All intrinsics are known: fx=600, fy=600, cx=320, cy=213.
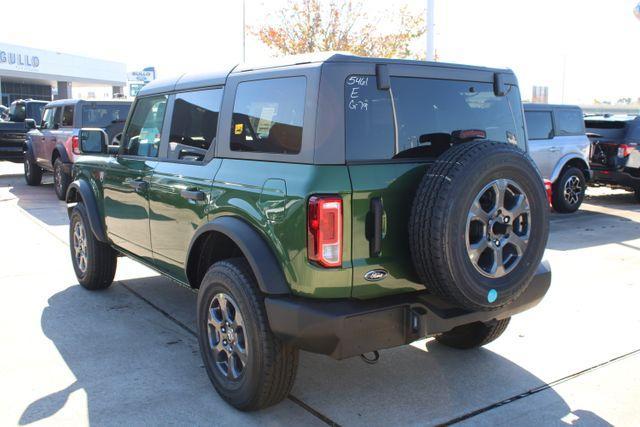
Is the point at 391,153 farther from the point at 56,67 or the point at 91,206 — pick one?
the point at 56,67

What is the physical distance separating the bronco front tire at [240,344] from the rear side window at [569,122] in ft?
29.0

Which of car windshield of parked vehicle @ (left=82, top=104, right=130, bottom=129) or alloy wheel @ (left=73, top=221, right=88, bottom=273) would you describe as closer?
alloy wheel @ (left=73, top=221, right=88, bottom=273)

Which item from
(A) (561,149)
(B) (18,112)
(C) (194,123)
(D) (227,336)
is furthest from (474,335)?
(B) (18,112)

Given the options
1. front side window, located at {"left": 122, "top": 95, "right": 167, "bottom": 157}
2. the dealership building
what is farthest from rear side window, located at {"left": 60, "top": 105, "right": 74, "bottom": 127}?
the dealership building

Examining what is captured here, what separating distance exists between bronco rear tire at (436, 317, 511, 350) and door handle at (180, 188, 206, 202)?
6.49ft

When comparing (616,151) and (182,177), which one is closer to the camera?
(182,177)

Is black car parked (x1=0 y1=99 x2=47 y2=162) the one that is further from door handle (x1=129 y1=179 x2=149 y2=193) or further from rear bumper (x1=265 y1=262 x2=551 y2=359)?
rear bumper (x1=265 y1=262 x2=551 y2=359)

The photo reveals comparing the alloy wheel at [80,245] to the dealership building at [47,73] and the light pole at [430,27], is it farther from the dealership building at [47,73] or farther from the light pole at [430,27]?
the dealership building at [47,73]

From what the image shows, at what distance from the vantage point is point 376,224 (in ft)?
9.73

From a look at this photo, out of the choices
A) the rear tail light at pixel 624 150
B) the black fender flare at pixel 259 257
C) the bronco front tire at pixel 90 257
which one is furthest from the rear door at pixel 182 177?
the rear tail light at pixel 624 150

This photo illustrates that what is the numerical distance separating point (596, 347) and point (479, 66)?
226 centimetres

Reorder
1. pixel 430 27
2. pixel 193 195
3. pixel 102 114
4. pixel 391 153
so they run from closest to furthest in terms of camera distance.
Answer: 1. pixel 391 153
2. pixel 193 195
3. pixel 102 114
4. pixel 430 27

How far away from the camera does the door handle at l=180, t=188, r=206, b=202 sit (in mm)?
3658

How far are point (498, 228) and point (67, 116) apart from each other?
10425mm
